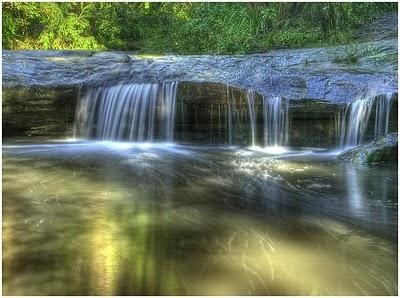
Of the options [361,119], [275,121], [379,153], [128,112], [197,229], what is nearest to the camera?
[197,229]

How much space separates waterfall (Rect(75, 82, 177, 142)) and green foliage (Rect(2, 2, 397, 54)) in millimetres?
4880

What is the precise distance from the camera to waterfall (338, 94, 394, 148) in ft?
24.2

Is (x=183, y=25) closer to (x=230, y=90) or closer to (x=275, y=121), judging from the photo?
(x=230, y=90)

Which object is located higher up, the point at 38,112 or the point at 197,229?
the point at 38,112

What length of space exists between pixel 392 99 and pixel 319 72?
5.43ft

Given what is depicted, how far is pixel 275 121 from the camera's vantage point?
8.09 metres

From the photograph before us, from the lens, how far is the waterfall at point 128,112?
27.9ft

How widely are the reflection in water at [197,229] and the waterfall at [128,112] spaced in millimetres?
2567

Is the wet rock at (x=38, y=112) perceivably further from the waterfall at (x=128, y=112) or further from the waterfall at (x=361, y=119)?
the waterfall at (x=361, y=119)

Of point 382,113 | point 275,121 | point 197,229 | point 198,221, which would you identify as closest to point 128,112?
point 275,121

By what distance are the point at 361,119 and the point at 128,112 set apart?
4206mm

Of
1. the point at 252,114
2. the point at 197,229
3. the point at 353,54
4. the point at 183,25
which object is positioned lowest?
the point at 197,229

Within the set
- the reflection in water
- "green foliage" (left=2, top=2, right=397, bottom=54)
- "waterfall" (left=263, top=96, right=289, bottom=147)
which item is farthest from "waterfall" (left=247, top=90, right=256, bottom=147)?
"green foliage" (left=2, top=2, right=397, bottom=54)

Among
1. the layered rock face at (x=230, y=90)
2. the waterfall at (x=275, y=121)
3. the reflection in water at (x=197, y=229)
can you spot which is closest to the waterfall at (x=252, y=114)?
the layered rock face at (x=230, y=90)
